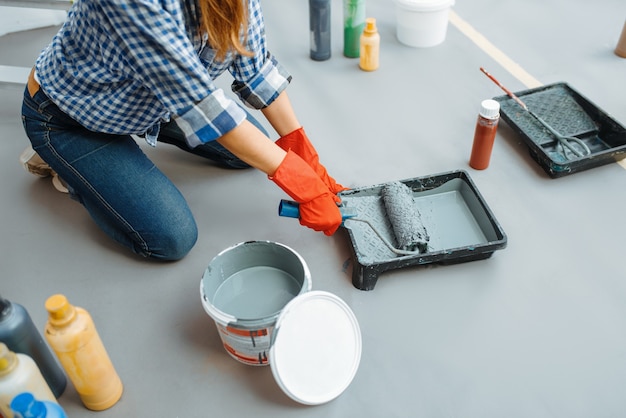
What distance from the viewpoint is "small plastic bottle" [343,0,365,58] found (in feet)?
7.13

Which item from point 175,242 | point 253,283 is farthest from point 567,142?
point 175,242

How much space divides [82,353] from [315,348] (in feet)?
1.57

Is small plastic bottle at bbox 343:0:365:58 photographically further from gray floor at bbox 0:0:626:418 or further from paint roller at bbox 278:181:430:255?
paint roller at bbox 278:181:430:255

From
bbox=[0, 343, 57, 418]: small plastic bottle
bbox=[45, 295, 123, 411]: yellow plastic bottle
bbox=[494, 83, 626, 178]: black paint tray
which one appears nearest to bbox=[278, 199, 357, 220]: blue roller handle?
bbox=[45, 295, 123, 411]: yellow plastic bottle

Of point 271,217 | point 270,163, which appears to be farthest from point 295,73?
point 270,163

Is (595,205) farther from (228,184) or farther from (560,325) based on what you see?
(228,184)

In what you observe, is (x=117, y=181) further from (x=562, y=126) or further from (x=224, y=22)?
(x=562, y=126)

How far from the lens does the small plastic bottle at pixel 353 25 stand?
2172mm

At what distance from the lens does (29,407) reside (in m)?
0.89

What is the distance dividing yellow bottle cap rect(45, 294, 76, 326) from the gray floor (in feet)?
1.12

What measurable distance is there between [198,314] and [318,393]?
42 centimetres

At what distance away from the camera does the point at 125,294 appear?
1.43 meters

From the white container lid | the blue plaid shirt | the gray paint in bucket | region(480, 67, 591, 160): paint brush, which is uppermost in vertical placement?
the blue plaid shirt

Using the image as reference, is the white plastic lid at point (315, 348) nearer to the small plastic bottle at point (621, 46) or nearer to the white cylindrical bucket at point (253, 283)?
the white cylindrical bucket at point (253, 283)
